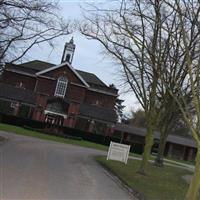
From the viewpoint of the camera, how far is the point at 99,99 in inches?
3125

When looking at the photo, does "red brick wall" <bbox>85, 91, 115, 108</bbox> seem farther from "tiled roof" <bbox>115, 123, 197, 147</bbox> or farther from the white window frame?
the white window frame

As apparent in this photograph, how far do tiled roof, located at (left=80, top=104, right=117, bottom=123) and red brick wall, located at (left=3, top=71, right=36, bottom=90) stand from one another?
7947 millimetres

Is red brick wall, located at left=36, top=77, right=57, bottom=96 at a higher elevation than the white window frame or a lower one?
higher

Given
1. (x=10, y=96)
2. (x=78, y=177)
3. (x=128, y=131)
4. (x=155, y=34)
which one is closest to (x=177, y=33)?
(x=155, y=34)

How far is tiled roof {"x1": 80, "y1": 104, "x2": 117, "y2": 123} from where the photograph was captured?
248 ft

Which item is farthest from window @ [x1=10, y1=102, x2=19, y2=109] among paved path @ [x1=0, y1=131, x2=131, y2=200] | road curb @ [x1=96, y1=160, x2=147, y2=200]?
paved path @ [x1=0, y1=131, x2=131, y2=200]

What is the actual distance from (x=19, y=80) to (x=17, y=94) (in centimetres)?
375

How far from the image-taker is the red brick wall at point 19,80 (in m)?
77.0

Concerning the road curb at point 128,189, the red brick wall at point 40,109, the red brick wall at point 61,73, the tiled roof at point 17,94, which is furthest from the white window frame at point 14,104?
the road curb at point 128,189

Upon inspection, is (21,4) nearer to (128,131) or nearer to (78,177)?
(78,177)

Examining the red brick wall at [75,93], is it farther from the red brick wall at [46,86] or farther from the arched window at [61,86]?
the red brick wall at [46,86]

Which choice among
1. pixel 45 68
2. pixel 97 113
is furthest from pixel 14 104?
pixel 97 113

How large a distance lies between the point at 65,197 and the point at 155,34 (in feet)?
41.3

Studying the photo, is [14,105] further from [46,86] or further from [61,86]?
[61,86]
